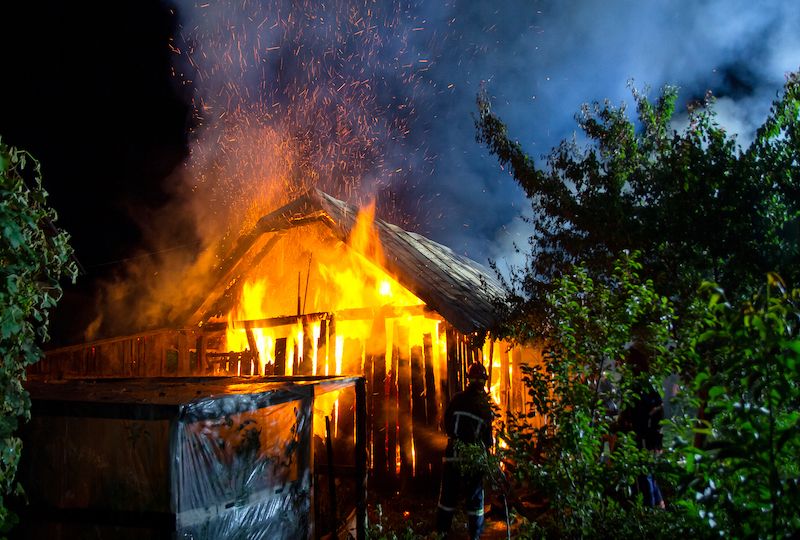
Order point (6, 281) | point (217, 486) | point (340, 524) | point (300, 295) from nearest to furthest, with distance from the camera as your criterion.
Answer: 1. point (6, 281)
2. point (217, 486)
3. point (340, 524)
4. point (300, 295)

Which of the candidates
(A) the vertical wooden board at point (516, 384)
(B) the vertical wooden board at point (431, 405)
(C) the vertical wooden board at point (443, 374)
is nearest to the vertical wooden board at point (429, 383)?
(B) the vertical wooden board at point (431, 405)

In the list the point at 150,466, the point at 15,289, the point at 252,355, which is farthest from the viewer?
the point at 252,355

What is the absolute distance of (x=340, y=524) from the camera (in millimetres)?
6523

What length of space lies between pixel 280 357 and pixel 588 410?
24.3 ft

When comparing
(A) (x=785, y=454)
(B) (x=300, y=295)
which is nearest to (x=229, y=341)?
(B) (x=300, y=295)

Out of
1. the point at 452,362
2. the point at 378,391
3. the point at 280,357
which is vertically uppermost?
the point at 280,357

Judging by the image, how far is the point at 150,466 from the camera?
4125 mm

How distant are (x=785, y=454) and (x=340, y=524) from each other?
575 cm

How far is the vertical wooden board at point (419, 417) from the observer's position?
8461mm

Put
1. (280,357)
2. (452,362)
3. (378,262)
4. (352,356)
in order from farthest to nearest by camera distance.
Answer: (280,357)
(352,356)
(452,362)
(378,262)

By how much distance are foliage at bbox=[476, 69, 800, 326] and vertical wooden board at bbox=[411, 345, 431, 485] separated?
2.24 m

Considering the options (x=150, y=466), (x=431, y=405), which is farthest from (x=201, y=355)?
(x=150, y=466)

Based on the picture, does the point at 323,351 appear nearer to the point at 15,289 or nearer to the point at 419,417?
the point at 419,417

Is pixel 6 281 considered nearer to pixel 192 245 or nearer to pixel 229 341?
pixel 229 341
